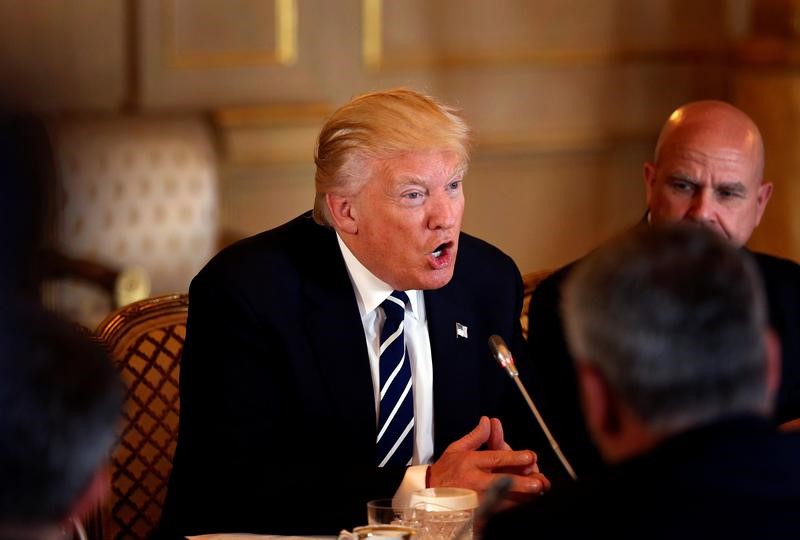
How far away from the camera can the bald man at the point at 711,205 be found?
3182mm

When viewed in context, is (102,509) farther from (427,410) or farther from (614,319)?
(614,319)

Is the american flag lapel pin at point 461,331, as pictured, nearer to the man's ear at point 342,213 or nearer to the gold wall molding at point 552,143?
the man's ear at point 342,213

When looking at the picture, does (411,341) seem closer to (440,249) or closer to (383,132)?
(440,249)

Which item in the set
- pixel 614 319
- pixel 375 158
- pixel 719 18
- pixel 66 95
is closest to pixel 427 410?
pixel 375 158

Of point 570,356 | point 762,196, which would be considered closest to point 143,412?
point 570,356

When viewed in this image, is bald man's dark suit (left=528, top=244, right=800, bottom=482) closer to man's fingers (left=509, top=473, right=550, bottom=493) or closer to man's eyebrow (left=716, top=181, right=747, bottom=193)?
man's eyebrow (left=716, top=181, right=747, bottom=193)

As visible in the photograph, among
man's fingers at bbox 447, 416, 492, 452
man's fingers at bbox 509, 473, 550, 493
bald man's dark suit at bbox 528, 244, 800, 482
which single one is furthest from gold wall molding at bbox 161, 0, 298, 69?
man's fingers at bbox 509, 473, 550, 493

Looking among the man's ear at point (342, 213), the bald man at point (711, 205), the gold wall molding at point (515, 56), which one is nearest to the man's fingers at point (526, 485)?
the man's ear at point (342, 213)

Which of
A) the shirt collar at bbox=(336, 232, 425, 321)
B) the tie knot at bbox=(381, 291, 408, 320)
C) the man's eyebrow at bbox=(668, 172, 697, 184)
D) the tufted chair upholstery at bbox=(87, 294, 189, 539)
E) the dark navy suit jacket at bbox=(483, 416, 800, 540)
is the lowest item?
the tufted chair upholstery at bbox=(87, 294, 189, 539)

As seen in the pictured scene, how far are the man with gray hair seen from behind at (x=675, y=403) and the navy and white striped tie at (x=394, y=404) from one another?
46.2 inches

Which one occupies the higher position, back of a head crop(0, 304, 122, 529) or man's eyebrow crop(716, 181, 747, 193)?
back of a head crop(0, 304, 122, 529)

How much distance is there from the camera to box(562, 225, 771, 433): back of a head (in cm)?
142

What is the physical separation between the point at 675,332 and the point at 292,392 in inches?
52.1

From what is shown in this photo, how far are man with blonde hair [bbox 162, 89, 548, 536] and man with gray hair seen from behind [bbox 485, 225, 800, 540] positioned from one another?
1.04 meters
